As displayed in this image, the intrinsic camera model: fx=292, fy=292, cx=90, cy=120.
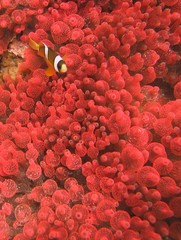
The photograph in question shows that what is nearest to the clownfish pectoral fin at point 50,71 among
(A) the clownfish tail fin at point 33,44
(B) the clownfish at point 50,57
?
(B) the clownfish at point 50,57

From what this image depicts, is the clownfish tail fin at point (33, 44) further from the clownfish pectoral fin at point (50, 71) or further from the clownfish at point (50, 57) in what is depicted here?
the clownfish pectoral fin at point (50, 71)

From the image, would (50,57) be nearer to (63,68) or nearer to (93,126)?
(63,68)

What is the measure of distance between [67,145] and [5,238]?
566mm

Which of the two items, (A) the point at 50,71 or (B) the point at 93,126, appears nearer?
(B) the point at 93,126

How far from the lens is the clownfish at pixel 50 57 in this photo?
5.88 ft

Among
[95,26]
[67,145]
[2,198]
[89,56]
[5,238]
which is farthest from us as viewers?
[95,26]

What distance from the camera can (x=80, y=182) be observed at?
1611 millimetres

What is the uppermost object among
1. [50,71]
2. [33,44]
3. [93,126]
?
[33,44]

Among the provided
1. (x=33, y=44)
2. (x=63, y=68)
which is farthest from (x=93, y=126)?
(x=33, y=44)

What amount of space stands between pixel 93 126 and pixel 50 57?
1.99 feet

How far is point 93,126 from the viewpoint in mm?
1598

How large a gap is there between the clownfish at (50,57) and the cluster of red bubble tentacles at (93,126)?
6 centimetres

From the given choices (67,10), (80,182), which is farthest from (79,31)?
(80,182)

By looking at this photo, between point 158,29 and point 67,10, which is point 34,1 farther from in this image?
point 158,29
